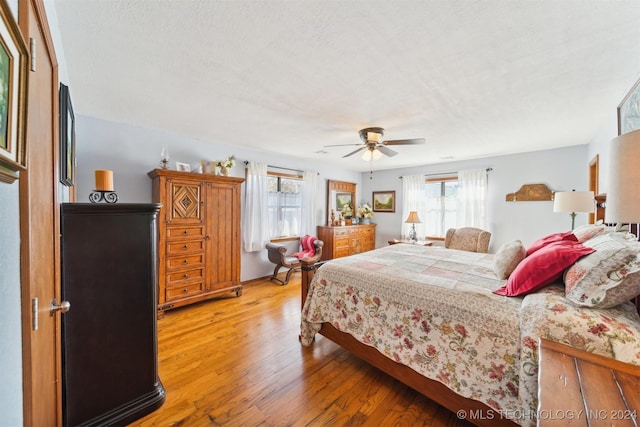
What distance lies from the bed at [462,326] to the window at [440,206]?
3054mm

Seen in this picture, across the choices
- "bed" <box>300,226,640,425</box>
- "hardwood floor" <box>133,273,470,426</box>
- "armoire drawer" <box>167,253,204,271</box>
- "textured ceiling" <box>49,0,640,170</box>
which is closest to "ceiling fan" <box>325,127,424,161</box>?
"textured ceiling" <box>49,0,640,170</box>

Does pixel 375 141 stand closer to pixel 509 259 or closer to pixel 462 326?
pixel 509 259

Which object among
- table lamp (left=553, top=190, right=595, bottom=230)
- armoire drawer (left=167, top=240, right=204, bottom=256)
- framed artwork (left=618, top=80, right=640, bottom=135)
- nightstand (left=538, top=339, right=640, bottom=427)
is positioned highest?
framed artwork (left=618, top=80, right=640, bottom=135)

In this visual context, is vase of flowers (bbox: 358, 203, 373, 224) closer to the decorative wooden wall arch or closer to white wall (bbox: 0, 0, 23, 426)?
the decorative wooden wall arch

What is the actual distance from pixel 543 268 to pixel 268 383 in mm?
2036

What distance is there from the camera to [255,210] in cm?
438

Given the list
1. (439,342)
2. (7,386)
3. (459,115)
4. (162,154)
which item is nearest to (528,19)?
(459,115)

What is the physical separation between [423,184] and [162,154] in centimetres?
491

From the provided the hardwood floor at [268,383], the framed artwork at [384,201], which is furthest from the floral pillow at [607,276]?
the framed artwork at [384,201]

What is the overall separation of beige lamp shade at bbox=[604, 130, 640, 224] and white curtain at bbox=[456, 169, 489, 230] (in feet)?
14.0

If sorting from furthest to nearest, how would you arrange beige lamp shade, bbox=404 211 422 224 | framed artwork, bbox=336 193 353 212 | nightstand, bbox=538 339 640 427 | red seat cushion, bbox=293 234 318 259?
framed artwork, bbox=336 193 353 212 → beige lamp shade, bbox=404 211 422 224 → red seat cushion, bbox=293 234 318 259 → nightstand, bbox=538 339 640 427

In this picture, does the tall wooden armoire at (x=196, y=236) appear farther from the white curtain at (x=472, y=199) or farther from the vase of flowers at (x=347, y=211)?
the white curtain at (x=472, y=199)

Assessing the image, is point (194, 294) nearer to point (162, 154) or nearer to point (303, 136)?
point (162, 154)

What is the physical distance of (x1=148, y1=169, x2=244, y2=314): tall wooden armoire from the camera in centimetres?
300
